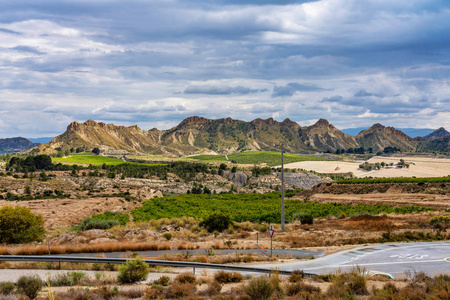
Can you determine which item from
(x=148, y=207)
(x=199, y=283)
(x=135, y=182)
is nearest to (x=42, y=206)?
(x=148, y=207)

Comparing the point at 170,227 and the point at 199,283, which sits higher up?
the point at 199,283

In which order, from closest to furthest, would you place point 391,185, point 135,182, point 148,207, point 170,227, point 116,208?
1. point 170,227
2. point 116,208
3. point 148,207
4. point 391,185
5. point 135,182

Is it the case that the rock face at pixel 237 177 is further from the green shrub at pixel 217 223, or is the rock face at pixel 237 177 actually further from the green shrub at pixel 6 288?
the green shrub at pixel 6 288

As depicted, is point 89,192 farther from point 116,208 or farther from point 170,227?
point 170,227

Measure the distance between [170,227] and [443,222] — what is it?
25057mm

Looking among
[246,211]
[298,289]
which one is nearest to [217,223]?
[246,211]

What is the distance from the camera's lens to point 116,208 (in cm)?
5562

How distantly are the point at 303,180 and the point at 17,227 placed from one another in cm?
12779

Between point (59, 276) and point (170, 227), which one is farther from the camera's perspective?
point (170, 227)

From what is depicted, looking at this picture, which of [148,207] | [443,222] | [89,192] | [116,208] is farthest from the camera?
[89,192]

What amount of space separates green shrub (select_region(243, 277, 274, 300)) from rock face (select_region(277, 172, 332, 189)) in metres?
130

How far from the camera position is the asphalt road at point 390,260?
53.8ft

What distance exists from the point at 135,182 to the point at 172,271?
305 ft

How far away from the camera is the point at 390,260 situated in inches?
734
